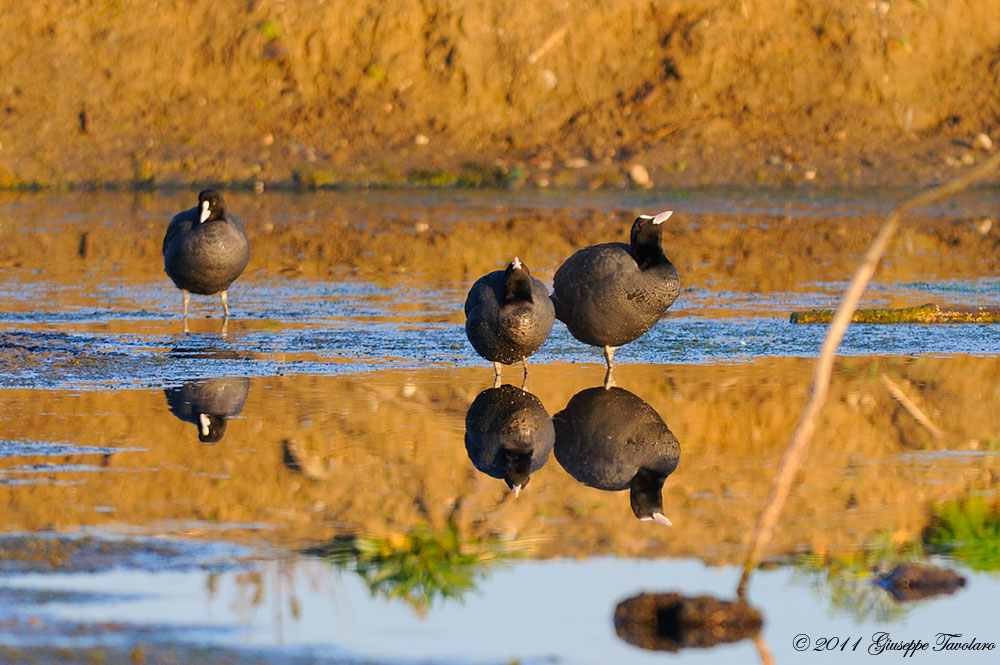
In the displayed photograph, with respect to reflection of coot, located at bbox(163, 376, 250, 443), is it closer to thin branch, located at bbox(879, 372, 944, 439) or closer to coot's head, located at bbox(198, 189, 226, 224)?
coot's head, located at bbox(198, 189, 226, 224)

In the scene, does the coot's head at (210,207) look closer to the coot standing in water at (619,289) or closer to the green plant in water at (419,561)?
the coot standing in water at (619,289)

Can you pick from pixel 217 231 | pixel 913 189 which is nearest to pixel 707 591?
pixel 217 231

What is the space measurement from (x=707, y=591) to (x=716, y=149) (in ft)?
72.6

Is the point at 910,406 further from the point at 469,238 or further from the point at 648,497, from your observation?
the point at 469,238

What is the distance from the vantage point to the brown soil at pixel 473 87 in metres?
27.0

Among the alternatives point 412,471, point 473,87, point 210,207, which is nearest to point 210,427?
point 412,471

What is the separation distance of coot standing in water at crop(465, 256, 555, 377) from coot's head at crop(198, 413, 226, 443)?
5.94ft

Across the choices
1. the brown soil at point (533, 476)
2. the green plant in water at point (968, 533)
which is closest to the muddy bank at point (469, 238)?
the brown soil at point (533, 476)

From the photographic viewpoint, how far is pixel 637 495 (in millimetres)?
6691

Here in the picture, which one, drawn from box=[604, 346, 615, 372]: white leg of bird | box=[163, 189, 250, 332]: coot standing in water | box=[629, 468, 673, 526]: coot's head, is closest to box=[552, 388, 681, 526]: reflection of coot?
box=[629, 468, 673, 526]: coot's head

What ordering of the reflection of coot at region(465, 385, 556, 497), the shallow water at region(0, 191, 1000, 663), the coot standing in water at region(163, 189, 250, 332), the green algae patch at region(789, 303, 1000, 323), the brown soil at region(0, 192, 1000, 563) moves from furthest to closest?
the coot standing in water at region(163, 189, 250, 332) < the green algae patch at region(789, 303, 1000, 323) < the reflection of coot at region(465, 385, 556, 497) < the brown soil at region(0, 192, 1000, 563) < the shallow water at region(0, 191, 1000, 663)

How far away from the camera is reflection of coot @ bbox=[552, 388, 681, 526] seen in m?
6.88

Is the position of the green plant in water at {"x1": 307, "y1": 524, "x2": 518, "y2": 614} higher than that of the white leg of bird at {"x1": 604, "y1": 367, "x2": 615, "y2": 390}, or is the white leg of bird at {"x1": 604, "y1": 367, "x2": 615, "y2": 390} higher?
the white leg of bird at {"x1": 604, "y1": 367, "x2": 615, "y2": 390}

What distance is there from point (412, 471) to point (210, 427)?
1486 millimetres
